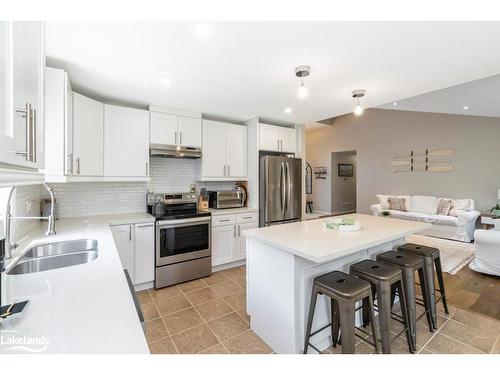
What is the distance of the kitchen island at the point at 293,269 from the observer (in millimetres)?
1689

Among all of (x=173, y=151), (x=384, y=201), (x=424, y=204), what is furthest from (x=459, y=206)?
(x=173, y=151)

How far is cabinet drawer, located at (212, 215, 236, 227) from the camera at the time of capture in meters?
3.35

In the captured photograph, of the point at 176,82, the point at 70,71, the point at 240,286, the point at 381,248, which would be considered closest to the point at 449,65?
the point at 381,248

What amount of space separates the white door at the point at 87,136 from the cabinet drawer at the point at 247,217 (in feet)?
6.23

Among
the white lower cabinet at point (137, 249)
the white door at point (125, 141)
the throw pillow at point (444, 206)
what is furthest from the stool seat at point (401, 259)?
the throw pillow at point (444, 206)

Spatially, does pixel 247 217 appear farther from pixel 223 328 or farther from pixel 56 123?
pixel 56 123

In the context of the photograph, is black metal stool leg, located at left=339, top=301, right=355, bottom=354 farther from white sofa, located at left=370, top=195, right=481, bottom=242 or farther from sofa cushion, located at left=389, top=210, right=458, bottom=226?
sofa cushion, located at left=389, top=210, right=458, bottom=226

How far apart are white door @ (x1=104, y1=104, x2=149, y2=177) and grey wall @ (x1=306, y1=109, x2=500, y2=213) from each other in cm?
694

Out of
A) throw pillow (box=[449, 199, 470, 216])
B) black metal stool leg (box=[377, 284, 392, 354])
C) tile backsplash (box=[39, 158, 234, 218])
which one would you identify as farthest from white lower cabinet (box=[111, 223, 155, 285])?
throw pillow (box=[449, 199, 470, 216])

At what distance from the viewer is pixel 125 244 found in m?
2.72

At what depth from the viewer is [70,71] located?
7.12 feet

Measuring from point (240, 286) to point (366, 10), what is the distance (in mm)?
2944

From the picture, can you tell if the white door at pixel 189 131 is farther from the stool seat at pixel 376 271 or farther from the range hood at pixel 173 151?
the stool seat at pixel 376 271

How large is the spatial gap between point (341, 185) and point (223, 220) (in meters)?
6.72
